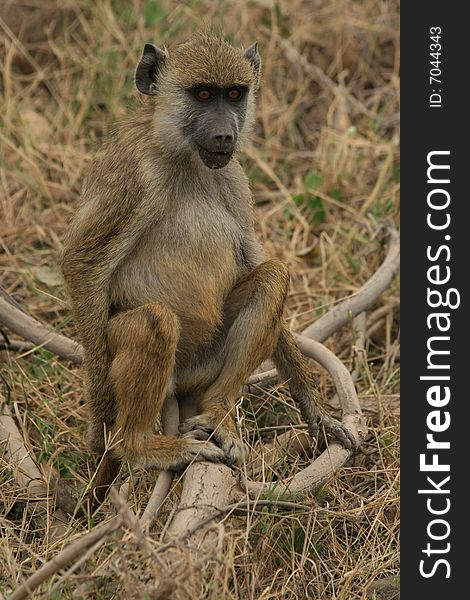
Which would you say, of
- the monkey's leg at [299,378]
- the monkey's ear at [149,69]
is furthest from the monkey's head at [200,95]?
the monkey's leg at [299,378]

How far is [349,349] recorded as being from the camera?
6961 millimetres

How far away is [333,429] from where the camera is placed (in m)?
5.62

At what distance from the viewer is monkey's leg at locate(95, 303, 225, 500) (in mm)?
4902

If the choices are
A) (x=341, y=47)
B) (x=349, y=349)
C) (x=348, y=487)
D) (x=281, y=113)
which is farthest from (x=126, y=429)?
(x=341, y=47)

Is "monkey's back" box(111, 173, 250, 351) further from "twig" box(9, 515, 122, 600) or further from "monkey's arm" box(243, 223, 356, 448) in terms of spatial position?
"twig" box(9, 515, 122, 600)

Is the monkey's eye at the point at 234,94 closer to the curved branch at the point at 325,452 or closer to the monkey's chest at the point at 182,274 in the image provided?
the monkey's chest at the point at 182,274

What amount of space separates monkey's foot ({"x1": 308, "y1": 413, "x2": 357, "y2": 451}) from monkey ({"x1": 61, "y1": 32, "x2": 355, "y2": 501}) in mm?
12

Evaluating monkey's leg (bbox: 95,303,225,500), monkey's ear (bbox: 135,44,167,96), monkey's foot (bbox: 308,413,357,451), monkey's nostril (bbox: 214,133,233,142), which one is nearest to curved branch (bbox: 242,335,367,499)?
monkey's foot (bbox: 308,413,357,451)

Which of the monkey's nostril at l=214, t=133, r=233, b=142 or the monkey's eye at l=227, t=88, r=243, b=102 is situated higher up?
the monkey's eye at l=227, t=88, r=243, b=102

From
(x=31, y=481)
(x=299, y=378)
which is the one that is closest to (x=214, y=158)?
(x=299, y=378)

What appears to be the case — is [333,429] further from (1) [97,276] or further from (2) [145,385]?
(1) [97,276]

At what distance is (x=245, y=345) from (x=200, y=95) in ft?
4.27

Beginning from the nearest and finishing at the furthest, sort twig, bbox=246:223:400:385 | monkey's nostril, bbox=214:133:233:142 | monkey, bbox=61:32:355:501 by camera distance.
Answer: monkey, bbox=61:32:355:501 → monkey's nostril, bbox=214:133:233:142 → twig, bbox=246:223:400:385

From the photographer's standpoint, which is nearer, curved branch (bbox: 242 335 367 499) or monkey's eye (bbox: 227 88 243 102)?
curved branch (bbox: 242 335 367 499)
